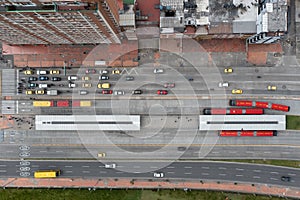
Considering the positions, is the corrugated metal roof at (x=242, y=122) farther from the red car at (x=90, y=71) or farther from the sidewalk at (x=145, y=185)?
the red car at (x=90, y=71)

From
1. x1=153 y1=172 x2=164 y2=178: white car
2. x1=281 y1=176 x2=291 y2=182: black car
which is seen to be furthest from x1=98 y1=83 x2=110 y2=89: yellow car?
x1=281 y1=176 x2=291 y2=182: black car

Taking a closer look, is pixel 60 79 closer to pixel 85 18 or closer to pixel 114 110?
pixel 114 110

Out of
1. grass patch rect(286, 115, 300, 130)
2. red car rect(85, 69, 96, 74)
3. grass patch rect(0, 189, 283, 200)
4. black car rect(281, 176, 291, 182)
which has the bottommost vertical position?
grass patch rect(0, 189, 283, 200)

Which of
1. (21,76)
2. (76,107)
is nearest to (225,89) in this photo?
(76,107)

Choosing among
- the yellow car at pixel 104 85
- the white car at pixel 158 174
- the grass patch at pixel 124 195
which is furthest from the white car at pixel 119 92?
the grass patch at pixel 124 195

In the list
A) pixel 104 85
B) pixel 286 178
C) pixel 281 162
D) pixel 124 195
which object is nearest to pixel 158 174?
pixel 124 195

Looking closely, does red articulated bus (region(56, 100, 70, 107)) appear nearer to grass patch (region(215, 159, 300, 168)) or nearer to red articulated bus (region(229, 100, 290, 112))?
red articulated bus (region(229, 100, 290, 112))
